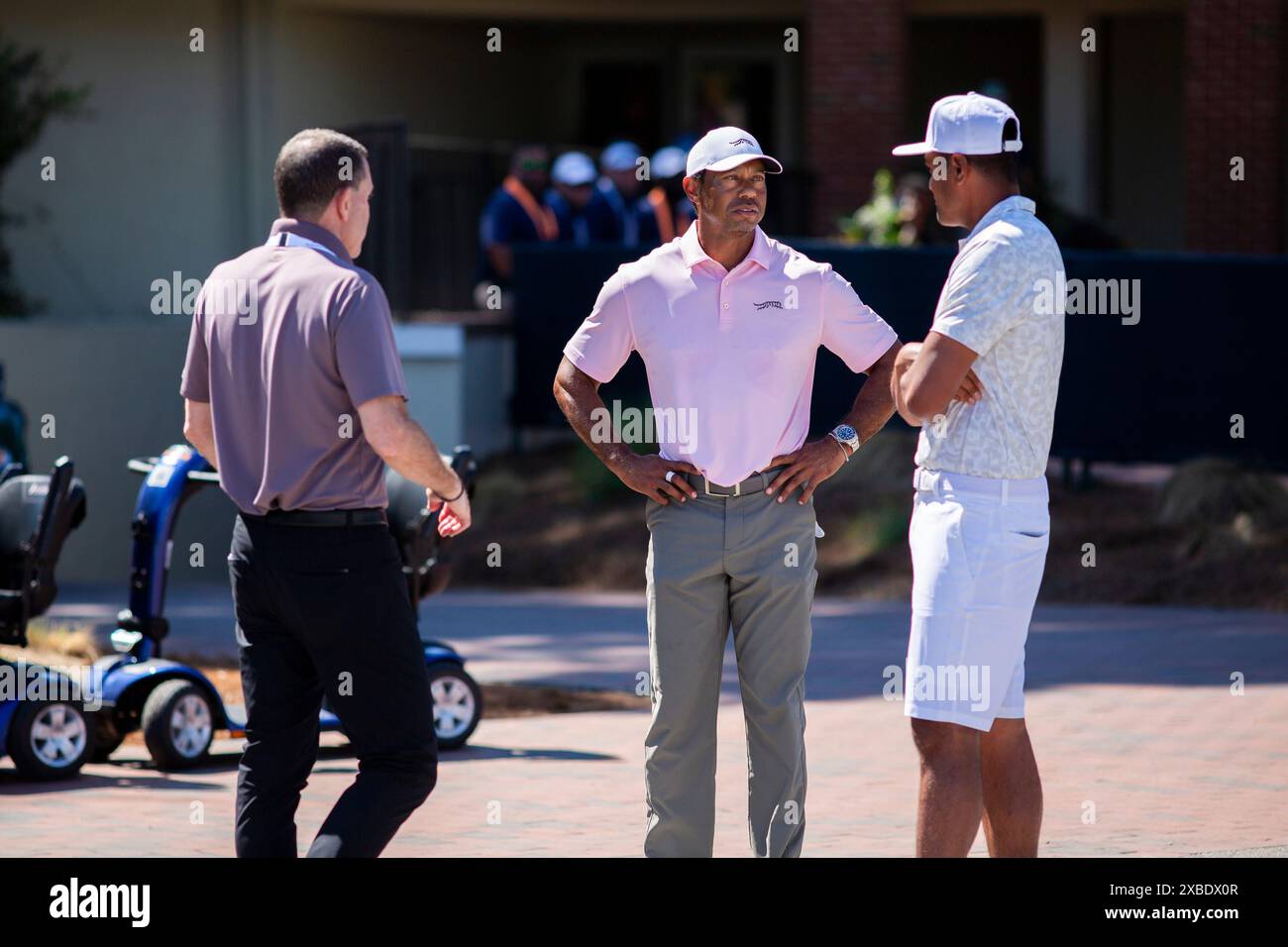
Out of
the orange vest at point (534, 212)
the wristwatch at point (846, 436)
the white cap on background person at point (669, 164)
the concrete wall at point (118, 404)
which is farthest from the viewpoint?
the white cap on background person at point (669, 164)

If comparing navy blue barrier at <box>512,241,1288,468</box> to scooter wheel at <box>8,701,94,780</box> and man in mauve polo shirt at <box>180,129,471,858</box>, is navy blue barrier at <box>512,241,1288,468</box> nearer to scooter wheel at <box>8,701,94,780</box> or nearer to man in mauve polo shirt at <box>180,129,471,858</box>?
scooter wheel at <box>8,701,94,780</box>

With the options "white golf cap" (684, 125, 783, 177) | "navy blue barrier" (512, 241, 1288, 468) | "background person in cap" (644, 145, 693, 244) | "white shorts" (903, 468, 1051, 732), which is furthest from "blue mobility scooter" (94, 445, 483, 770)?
"background person in cap" (644, 145, 693, 244)

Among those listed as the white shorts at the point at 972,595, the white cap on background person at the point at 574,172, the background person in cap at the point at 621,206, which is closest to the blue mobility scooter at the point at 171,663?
the white shorts at the point at 972,595

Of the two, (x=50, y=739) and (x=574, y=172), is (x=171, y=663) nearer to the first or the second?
(x=50, y=739)

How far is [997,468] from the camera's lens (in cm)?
513

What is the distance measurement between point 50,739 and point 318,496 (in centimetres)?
318

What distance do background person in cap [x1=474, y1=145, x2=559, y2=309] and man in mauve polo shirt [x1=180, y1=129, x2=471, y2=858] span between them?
10.8 meters

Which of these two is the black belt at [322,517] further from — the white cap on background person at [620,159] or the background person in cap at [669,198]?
the white cap on background person at [620,159]

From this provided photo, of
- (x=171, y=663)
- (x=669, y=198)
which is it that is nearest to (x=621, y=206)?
(x=669, y=198)

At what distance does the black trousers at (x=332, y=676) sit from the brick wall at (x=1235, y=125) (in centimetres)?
1325

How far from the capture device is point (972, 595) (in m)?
5.11

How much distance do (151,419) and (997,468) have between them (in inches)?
441

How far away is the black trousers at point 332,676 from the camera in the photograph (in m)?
5.06

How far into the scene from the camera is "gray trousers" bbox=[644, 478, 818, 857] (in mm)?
5484
